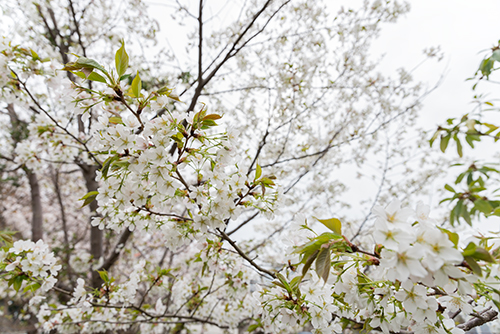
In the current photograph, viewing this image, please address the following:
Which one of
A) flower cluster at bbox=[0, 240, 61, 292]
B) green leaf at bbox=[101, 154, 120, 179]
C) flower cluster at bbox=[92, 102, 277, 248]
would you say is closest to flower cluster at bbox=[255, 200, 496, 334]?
flower cluster at bbox=[92, 102, 277, 248]

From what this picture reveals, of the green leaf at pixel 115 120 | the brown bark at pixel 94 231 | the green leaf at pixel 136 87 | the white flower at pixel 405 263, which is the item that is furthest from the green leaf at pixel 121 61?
the brown bark at pixel 94 231

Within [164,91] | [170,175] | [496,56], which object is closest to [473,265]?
[496,56]

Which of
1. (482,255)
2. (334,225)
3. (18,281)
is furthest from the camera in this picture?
(18,281)

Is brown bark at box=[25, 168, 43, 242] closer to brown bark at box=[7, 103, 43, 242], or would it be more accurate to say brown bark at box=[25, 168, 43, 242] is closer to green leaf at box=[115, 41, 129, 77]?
brown bark at box=[7, 103, 43, 242]

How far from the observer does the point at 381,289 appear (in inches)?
30.2

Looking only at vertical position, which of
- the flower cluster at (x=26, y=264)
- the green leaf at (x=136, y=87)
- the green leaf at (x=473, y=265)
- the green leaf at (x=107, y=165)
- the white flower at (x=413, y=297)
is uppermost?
the green leaf at (x=136, y=87)

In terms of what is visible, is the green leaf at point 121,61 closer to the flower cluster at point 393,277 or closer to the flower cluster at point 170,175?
the flower cluster at point 170,175

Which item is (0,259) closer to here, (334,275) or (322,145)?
(334,275)

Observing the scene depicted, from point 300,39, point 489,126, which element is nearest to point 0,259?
point 489,126

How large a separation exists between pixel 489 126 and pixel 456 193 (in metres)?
0.26

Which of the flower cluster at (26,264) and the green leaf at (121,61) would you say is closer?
the green leaf at (121,61)

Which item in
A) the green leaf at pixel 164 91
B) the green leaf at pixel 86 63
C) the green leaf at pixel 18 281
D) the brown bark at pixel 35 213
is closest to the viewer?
the green leaf at pixel 86 63

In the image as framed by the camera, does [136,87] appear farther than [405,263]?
Yes

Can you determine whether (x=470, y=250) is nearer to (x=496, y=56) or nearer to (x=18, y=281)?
(x=496, y=56)
